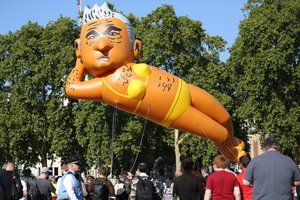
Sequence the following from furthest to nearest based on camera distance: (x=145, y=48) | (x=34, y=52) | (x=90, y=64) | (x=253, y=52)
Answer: (x=34, y=52)
(x=145, y=48)
(x=253, y=52)
(x=90, y=64)

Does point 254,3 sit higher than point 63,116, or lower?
higher

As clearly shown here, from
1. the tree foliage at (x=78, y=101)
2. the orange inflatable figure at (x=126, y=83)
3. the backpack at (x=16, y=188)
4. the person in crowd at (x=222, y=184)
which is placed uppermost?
the tree foliage at (x=78, y=101)

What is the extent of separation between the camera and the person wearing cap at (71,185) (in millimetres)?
10289

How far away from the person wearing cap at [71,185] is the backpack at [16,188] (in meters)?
3.67

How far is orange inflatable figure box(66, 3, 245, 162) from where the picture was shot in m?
14.4

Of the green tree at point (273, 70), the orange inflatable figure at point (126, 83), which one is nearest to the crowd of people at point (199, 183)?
the orange inflatable figure at point (126, 83)

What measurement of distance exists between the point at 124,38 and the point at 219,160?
6.35 metres

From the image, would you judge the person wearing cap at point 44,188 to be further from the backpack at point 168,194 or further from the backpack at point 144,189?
the backpack at point 144,189

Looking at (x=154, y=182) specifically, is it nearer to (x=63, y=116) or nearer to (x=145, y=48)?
(x=145, y=48)

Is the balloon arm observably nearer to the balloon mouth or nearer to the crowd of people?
the balloon mouth

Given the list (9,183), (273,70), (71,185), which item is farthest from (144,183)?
(273,70)

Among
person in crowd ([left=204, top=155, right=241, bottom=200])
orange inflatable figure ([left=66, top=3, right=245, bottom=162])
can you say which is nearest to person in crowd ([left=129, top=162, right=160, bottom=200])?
orange inflatable figure ([left=66, top=3, right=245, bottom=162])

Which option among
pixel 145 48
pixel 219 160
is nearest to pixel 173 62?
pixel 145 48

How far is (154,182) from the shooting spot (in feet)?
42.4
